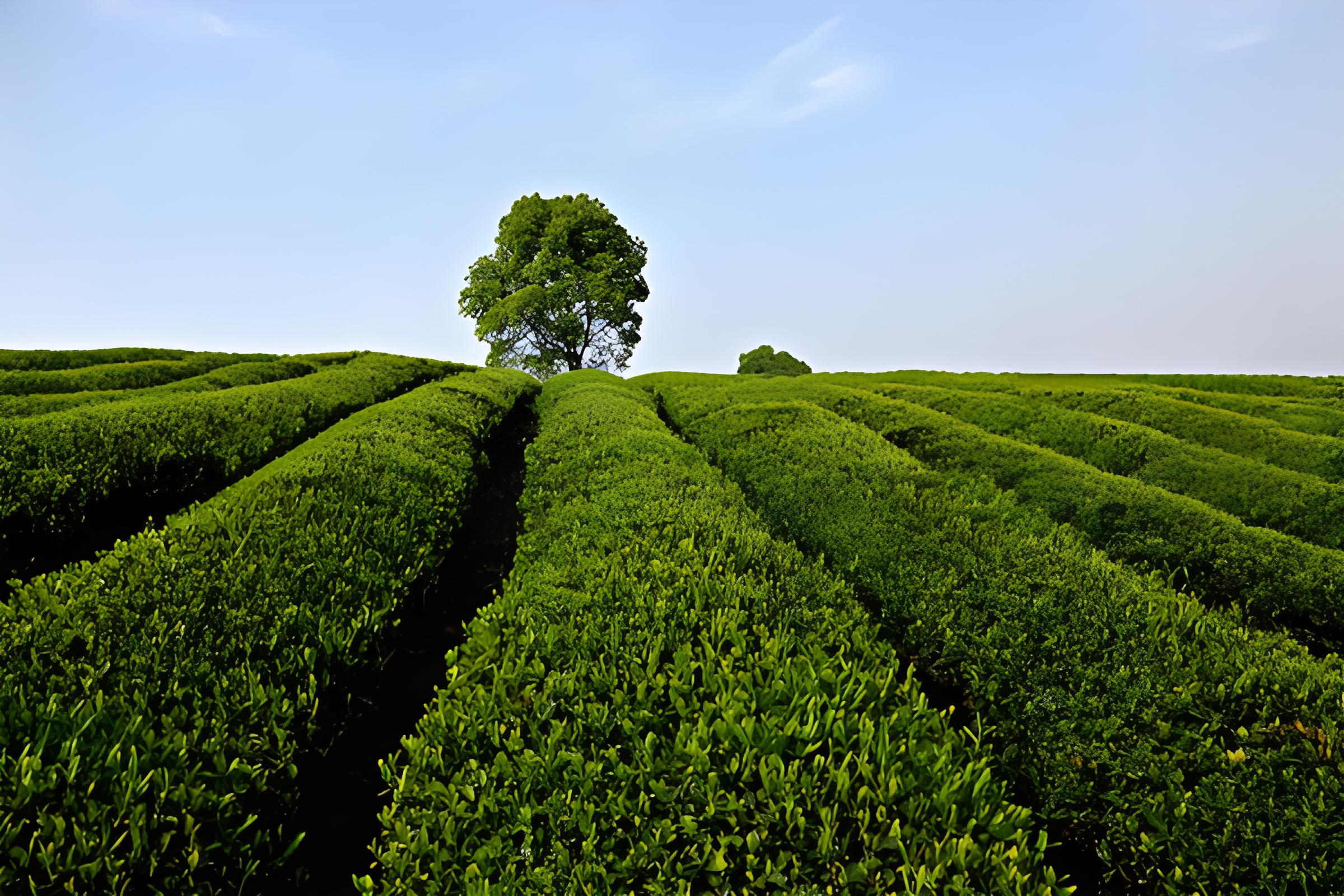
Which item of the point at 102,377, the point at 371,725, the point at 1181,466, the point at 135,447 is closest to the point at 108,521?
the point at 135,447

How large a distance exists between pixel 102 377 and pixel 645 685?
24.1 metres

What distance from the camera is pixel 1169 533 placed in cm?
877

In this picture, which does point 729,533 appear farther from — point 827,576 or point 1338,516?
point 1338,516

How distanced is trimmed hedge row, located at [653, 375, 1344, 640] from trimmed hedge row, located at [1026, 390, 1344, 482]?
6932 mm

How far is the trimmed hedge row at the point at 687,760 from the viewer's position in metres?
2.77

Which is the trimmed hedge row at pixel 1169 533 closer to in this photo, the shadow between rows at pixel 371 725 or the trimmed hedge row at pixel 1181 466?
the trimmed hedge row at pixel 1181 466

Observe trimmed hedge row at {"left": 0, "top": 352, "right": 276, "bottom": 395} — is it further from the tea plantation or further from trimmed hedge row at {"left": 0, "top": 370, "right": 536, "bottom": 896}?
trimmed hedge row at {"left": 0, "top": 370, "right": 536, "bottom": 896}

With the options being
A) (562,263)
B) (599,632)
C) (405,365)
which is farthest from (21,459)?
(562,263)

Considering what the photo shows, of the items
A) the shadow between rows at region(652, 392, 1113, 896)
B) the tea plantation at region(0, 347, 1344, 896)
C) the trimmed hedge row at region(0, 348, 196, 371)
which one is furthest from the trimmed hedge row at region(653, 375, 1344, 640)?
the trimmed hedge row at region(0, 348, 196, 371)

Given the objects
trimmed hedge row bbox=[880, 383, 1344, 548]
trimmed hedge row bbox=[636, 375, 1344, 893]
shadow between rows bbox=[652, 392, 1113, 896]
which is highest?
trimmed hedge row bbox=[880, 383, 1344, 548]

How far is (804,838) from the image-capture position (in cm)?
284

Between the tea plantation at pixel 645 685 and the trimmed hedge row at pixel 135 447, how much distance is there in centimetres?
6

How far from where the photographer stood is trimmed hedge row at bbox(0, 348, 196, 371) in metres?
21.5

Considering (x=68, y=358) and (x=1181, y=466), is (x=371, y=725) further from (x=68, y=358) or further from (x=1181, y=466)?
(x=68, y=358)
